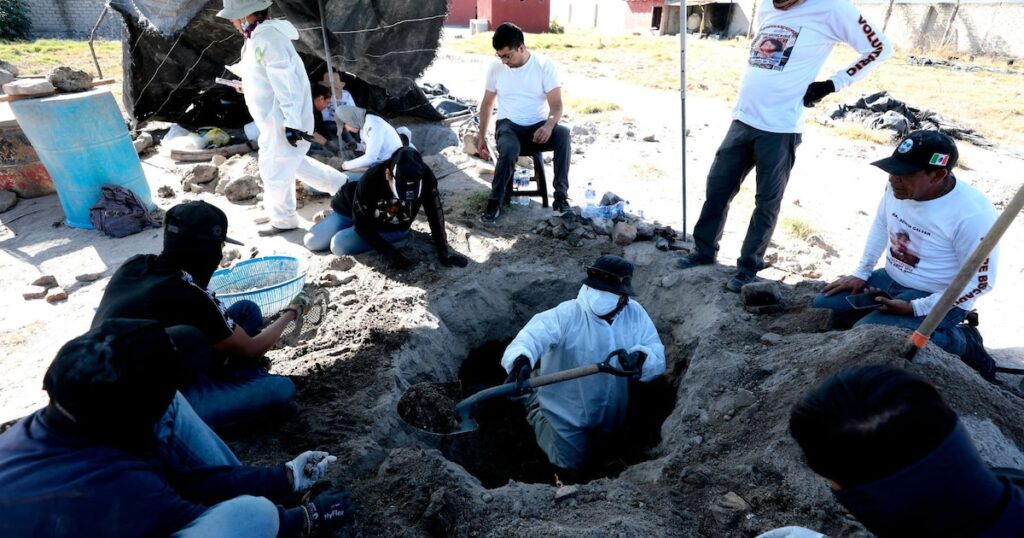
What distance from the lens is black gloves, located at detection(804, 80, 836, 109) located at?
11.5 ft

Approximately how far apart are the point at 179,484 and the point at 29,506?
0.53m

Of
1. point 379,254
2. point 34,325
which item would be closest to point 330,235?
point 379,254

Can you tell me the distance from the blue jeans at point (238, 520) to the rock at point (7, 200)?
20.8 ft

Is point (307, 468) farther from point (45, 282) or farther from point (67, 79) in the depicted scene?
point (67, 79)

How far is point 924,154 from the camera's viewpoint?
2807 mm

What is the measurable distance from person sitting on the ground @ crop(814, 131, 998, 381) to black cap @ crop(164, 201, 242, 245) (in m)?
3.26

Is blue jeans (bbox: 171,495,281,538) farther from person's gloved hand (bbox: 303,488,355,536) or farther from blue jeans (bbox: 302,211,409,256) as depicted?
blue jeans (bbox: 302,211,409,256)

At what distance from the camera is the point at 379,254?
15.6 ft

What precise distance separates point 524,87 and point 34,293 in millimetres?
4404

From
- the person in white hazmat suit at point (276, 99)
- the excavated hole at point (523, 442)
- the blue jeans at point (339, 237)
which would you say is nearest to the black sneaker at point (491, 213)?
the blue jeans at point (339, 237)

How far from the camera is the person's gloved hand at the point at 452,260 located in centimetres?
466

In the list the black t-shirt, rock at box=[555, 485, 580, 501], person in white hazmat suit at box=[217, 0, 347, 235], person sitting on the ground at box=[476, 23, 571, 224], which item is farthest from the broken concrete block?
rock at box=[555, 485, 580, 501]

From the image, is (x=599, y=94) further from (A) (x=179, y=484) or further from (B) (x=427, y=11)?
(A) (x=179, y=484)

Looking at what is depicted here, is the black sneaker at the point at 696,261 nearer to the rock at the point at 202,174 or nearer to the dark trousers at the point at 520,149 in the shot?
the dark trousers at the point at 520,149
